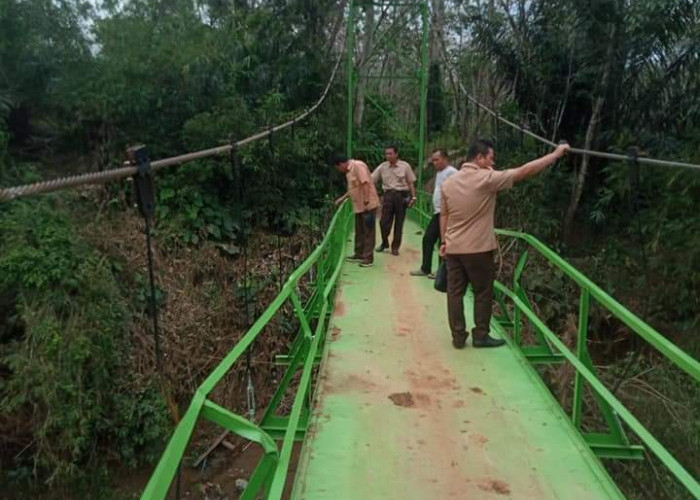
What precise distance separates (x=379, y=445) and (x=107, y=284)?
4960 millimetres

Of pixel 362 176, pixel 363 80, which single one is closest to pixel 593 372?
pixel 362 176

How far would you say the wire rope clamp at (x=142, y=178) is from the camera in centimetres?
193

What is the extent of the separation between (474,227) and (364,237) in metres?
2.67

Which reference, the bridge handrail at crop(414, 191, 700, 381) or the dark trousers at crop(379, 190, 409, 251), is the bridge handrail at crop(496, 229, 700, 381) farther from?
the dark trousers at crop(379, 190, 409, 251)

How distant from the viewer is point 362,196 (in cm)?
588

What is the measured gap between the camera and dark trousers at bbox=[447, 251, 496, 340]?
11.6 ft

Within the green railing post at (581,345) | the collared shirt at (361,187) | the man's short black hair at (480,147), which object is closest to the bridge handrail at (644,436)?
the green railing post at (581,345)

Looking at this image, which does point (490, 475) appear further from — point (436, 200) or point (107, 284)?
point (107, 284)

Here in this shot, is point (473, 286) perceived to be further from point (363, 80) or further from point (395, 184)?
point (363, 80)

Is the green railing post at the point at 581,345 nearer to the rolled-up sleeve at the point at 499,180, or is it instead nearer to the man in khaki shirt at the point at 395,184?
the rolled-up sleeve at the point at 499,180

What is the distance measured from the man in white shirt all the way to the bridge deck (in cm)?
137

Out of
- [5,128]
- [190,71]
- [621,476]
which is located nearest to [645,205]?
[621,476]

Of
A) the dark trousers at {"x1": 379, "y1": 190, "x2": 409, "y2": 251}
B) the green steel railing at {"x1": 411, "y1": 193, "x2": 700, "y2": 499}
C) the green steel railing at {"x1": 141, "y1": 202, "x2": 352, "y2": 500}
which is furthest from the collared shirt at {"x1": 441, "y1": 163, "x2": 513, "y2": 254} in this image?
the dark trousers at {"x1": 379, "y1": 190, "x2": 409, "y2": 251}

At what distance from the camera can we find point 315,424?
272 centimetres
